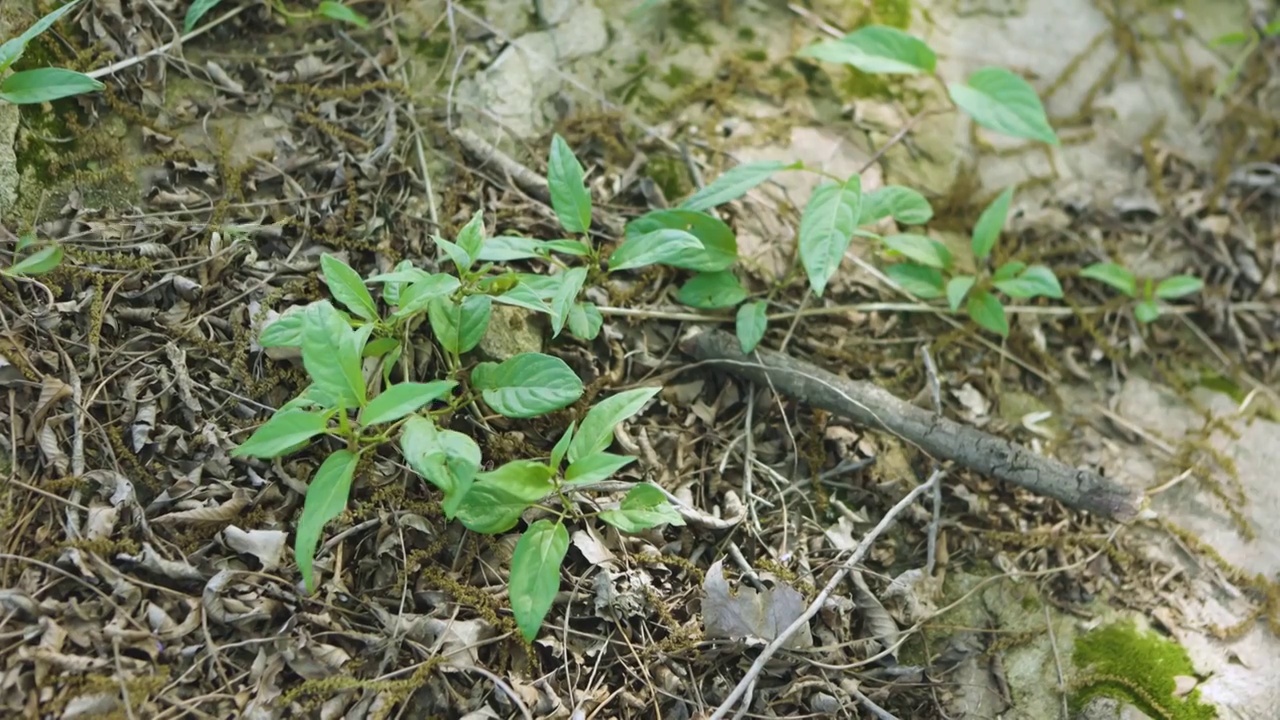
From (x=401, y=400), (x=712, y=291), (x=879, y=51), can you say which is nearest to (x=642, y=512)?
(x=401, y=400)

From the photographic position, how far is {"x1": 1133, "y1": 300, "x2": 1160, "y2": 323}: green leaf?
8.49 feet

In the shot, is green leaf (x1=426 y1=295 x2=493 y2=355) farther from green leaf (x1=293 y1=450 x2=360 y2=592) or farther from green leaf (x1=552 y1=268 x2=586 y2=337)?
green leaf (x1=293 y1=450 x2=360 y2=592)

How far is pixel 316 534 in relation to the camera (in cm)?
158

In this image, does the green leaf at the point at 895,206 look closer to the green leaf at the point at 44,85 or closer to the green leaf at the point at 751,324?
the green leaf at the point at 751,324

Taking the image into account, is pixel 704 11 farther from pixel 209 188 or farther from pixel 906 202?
pixel 209 188

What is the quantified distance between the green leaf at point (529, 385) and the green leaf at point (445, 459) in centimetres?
16

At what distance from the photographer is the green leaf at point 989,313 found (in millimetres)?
2410

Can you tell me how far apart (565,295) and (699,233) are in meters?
0.50

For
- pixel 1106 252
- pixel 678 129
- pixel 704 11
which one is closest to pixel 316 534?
pixel 678 129

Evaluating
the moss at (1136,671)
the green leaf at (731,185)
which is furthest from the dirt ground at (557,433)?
the green leaf at (731,185)

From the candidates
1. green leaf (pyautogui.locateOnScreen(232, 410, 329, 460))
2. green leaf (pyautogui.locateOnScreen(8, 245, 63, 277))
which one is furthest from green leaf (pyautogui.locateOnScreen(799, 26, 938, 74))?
green leaf (pyautogui.locateOnScreen(8, 245, 63, 277))

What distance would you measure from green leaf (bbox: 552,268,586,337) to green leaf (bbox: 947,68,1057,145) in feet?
4.38

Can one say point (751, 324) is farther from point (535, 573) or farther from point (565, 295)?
point (535, 573)

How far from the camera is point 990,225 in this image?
8.18ft
